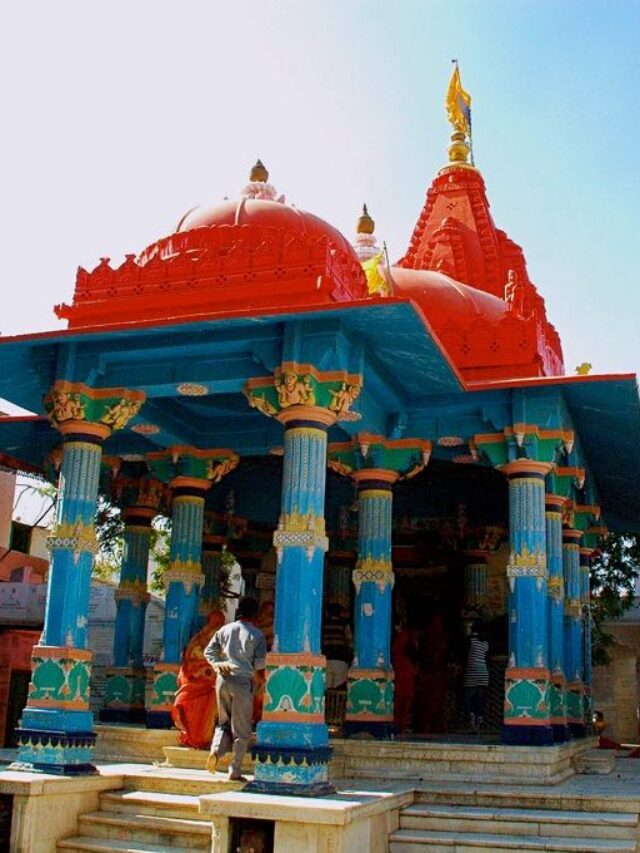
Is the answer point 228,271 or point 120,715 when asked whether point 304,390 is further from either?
point 120,715

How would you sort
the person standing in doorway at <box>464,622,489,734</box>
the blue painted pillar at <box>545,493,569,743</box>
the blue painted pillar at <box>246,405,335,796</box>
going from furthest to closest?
the person standing in doorway at <box>464,622,489,734</box> < the blue painted pillar at <box>545,493,569,743</box> < the blue painted pillar at <box>246,405,335,796</box>

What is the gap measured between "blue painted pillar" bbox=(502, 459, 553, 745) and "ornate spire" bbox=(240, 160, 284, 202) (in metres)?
3.95

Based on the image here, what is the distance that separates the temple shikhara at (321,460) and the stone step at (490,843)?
3.05 feet

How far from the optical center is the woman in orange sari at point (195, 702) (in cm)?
1039

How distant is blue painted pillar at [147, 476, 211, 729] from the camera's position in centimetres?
1173

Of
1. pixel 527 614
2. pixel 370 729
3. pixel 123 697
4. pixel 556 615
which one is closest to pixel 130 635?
pixel 123 697

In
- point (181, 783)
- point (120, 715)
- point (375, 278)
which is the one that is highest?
point (375, 278)

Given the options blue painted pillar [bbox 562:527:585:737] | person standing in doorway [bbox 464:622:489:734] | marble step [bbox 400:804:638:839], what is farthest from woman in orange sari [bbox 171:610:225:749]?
blue painted pillar [bbox 562:527:585:737]

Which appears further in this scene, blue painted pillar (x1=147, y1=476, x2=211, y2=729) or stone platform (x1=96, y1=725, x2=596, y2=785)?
blue painted pillar (x1=147, y1=476, x2=211, y2=729)

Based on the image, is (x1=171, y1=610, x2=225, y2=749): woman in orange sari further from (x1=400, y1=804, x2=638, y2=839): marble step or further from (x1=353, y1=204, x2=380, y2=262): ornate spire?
(x1=353, y1=204, x2=380, y2=262): ornate spire

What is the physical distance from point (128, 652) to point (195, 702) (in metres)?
3.04

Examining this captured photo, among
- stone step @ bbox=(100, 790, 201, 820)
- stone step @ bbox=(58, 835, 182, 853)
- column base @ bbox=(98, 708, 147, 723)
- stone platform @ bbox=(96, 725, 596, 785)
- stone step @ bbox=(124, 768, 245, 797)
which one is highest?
column base @ bbox=(98, 708, 147, 723)

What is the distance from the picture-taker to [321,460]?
29.5 ft

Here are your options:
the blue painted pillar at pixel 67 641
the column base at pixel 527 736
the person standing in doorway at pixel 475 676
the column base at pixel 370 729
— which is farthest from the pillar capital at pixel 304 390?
the person standing in doorway at pixel 475 676
